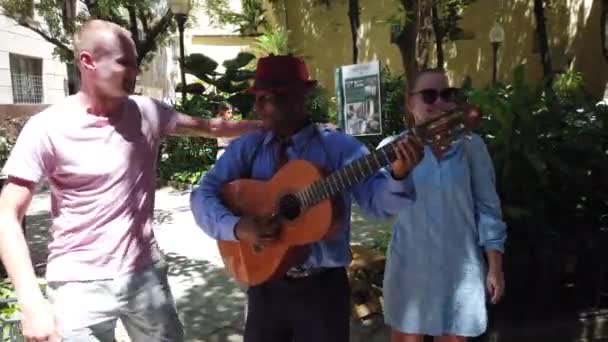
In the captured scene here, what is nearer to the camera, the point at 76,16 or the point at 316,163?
the point at 316,163

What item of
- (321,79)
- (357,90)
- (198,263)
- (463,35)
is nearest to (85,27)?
(357,90)

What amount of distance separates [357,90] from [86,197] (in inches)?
86.8

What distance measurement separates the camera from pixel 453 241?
2.44 m

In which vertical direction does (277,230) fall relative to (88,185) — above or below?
below

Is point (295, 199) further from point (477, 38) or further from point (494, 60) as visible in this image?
point (477, 38)

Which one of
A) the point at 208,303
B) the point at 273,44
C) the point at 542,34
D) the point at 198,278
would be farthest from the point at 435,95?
A: the point at 273,44

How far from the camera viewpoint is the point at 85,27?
2.11 metres

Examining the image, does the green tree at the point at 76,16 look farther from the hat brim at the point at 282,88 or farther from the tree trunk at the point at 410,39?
the hat brim at the point at 282,88

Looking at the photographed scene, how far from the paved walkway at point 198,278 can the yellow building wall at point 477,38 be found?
5.05 meters

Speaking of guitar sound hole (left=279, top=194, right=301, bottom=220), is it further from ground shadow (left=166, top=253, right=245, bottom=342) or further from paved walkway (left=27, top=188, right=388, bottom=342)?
ground shadow (left=166, top=253, right=245, bottom=342)

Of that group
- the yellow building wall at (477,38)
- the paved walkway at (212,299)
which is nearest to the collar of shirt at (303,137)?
the paved walkway at (212,299)

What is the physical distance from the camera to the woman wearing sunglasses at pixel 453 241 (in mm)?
2418

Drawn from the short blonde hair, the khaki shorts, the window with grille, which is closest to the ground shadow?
the khaki shorts

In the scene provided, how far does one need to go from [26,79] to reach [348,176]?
2062cm
